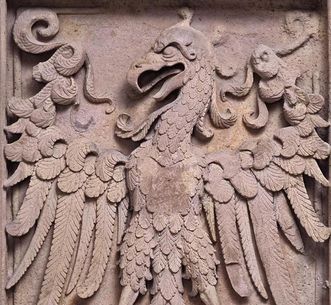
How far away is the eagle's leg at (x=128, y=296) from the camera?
1799 mm

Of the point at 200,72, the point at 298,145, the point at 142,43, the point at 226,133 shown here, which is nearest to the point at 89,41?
the point at 142,43

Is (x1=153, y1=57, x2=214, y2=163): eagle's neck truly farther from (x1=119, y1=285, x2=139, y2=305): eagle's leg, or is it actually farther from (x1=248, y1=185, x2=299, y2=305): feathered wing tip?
(x1=119, y1=285, x2=139, y2=305): eagle's leg

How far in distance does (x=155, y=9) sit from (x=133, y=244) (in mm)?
605

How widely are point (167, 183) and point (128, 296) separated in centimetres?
29

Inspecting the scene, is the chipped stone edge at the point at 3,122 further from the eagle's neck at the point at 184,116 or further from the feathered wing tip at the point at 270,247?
the feathered wing tip at the point at 270,247

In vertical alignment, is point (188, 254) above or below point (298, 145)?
below

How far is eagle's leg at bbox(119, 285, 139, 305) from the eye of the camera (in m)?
1.80

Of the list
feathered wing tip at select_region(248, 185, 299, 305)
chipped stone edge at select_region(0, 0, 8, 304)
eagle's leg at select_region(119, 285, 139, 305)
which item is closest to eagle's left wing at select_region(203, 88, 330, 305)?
feathered wing tip at select_region(248, 185, 299, 305)

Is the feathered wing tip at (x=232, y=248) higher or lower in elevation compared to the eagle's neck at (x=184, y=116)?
lower

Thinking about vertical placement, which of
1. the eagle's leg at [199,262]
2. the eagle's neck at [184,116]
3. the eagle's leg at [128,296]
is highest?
the eagle's neck at [184,116]

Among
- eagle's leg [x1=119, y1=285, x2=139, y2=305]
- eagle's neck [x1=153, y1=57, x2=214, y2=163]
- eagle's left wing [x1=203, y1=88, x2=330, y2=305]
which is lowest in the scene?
eagle's leg [x1=119, y1=285, x2=139, y2=305]

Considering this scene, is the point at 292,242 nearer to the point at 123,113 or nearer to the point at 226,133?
the point at 226,133

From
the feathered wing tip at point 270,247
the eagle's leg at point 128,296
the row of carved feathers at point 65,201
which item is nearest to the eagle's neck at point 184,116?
the row of carved feathers at point 65,201

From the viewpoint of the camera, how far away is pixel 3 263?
182 cm
